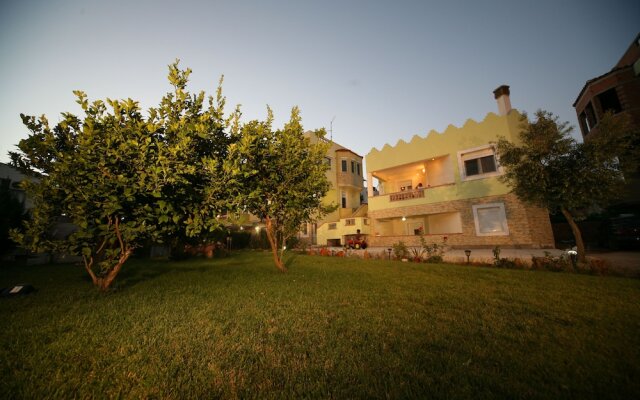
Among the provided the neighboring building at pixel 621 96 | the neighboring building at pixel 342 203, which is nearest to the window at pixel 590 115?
the neighboring building at pixel 621 96

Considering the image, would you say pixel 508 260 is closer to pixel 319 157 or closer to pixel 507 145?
pixel 507 145

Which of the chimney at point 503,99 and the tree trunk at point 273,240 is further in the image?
the chimney at point 503,99

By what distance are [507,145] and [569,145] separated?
2286 millimetres

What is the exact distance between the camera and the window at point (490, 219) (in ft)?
59.6

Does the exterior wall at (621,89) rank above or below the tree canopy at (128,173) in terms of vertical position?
above

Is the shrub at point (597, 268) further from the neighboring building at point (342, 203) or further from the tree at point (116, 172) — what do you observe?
the neighboring building at point (342, 203)

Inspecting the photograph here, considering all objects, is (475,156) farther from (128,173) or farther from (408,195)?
(128,173)

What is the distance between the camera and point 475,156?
65.9 feet

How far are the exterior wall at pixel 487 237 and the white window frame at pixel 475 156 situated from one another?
180 cm

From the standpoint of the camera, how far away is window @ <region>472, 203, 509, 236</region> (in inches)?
715

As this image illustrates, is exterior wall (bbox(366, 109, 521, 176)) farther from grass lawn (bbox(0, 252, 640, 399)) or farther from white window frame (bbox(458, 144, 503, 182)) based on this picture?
grass lawn (bbox(0, 252, 640, 399))

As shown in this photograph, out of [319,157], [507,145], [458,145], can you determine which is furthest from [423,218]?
[319,157]

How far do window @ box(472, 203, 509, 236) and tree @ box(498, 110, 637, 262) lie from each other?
6.34m

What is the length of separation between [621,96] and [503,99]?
36.4 feet
